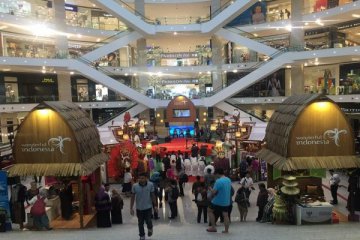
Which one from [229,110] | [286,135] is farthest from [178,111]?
[286,135]

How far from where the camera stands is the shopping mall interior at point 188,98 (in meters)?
9.09

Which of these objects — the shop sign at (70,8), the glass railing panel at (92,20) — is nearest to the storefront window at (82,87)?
the glass railing panel at (92,20)

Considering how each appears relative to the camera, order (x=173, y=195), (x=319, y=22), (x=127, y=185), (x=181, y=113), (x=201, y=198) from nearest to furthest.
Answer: (x=201, y=198) → (x=173, y=195) → (x=127, y=185) → (x=181, y=113) → (x=319, y=22)

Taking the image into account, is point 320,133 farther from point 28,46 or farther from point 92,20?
point 92,20

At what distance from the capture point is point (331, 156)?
359 inches

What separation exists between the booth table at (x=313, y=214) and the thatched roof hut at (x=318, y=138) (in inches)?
39.9

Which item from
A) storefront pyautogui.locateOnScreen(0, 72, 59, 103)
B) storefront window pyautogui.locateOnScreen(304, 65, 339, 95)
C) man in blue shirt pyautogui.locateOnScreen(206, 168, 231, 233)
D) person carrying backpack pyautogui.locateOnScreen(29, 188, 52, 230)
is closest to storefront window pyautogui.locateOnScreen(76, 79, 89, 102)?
storefront pyautogui.locateOnScreen(0, 72, 59, 103)

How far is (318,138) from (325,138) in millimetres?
189

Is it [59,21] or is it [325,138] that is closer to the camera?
[325,138]

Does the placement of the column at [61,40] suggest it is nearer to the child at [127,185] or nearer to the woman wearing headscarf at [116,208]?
the child at [127,185]

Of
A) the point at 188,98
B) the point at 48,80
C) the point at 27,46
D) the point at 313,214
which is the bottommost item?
the point at 313,214

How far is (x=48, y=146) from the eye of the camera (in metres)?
9.33

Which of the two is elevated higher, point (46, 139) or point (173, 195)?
point (46, 139)

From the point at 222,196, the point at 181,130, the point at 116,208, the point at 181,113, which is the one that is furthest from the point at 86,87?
the point at 222,196
